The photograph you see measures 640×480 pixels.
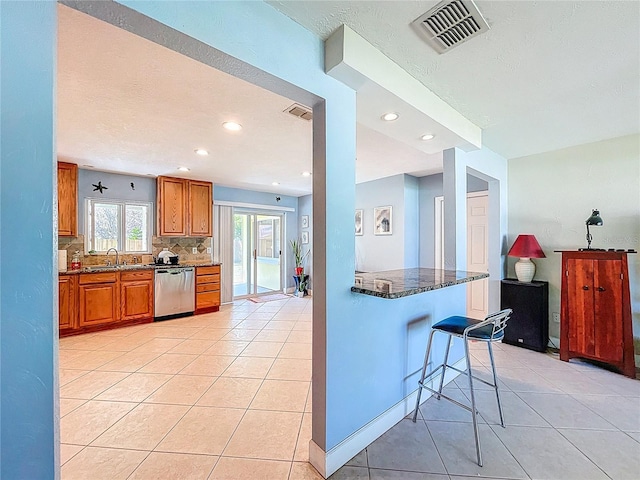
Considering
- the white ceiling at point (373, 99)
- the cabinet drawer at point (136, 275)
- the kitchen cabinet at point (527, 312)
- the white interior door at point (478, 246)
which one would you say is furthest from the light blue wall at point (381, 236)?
the cabinet drawer at point (136, 275)

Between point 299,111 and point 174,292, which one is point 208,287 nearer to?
point 174,292

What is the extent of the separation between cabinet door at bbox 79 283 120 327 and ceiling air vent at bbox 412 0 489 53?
15.3 ft

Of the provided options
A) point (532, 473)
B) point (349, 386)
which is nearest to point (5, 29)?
point (349, 386)

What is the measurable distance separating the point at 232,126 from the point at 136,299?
3.17 m

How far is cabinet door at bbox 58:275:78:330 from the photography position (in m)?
3.65

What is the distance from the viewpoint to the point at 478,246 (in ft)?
13.6

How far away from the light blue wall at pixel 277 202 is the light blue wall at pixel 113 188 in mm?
1123

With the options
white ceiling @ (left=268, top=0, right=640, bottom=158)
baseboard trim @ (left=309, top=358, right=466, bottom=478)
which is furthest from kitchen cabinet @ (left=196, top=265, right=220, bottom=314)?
white ceiling @ (left=268, top=0, right=640, bottom=158)

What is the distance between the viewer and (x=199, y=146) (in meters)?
3.25

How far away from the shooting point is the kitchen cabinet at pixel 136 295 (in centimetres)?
415

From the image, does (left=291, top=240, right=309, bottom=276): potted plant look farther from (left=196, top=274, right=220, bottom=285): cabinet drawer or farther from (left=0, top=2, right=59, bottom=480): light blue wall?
Answer: (left=0, top=2, right=59, bottom=480): light blue wall

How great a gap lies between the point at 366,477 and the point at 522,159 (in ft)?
12.8

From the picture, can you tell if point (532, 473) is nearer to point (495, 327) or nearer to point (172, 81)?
point (495, 327)

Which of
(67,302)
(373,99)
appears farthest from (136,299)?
(373,99)
